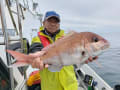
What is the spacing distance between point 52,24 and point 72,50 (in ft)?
2.52

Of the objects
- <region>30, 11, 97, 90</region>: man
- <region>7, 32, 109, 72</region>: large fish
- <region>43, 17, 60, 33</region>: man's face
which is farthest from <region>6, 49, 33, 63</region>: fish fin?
<region>43, 17, 60, 33</region>: man's face

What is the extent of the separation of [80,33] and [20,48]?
1.08 metres

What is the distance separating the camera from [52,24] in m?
1.81

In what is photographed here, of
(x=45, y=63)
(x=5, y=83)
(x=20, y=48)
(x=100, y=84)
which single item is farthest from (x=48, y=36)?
(x=100, y=84)

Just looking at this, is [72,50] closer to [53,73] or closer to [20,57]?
[20,57]

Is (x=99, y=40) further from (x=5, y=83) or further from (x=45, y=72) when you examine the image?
(x=5, y=83)

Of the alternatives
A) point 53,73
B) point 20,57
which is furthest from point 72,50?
point 53,73

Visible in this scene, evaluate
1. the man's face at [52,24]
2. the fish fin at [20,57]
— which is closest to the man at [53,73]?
the man's face at [52,24]

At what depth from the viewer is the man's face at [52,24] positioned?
71.3 inches

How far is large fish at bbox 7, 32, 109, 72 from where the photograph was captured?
1.15 meters

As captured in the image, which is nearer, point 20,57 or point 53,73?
point 20,57

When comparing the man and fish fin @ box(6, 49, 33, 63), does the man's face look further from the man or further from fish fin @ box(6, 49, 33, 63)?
fish fin @ box(6, 49, 33, 63)

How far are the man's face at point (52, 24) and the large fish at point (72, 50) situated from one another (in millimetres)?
633

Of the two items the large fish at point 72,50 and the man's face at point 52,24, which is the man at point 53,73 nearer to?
the man's face at point 52,24
